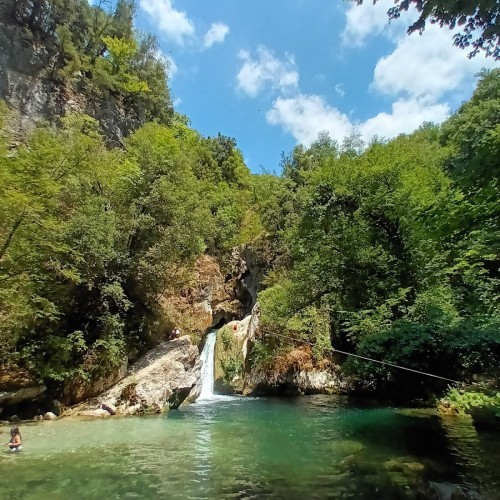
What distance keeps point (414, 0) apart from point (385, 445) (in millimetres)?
9746

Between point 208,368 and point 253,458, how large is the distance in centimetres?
1759

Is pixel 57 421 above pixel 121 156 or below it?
below

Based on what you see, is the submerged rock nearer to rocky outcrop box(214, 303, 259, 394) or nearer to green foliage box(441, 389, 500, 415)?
green foliage box(441, 389, 500, 415)

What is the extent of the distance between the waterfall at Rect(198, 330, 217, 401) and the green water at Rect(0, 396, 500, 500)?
31.8 feet

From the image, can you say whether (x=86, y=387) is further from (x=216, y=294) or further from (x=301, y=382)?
(x=216, y=294)

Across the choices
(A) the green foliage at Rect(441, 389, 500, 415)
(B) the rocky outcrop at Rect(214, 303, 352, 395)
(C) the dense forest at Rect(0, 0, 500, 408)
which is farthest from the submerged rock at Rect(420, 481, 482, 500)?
(B) the rocky outcrop at Rect(214, 303, 352, 395)

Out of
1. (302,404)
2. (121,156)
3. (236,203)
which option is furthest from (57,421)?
(236,203)

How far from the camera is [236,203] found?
136ft

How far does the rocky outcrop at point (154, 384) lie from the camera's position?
54.7 ft

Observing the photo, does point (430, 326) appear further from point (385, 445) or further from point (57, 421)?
point (57, 421)

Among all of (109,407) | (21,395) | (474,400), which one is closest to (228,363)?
(109,407)

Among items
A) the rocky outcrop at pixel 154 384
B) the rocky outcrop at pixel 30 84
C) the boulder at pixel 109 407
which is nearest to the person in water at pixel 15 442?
the rocky outcrop at pixel 154 384

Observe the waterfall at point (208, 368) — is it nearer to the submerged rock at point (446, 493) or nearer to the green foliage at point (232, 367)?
the green foliage at point (232, 367)

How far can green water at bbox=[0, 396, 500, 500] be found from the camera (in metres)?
7.57
